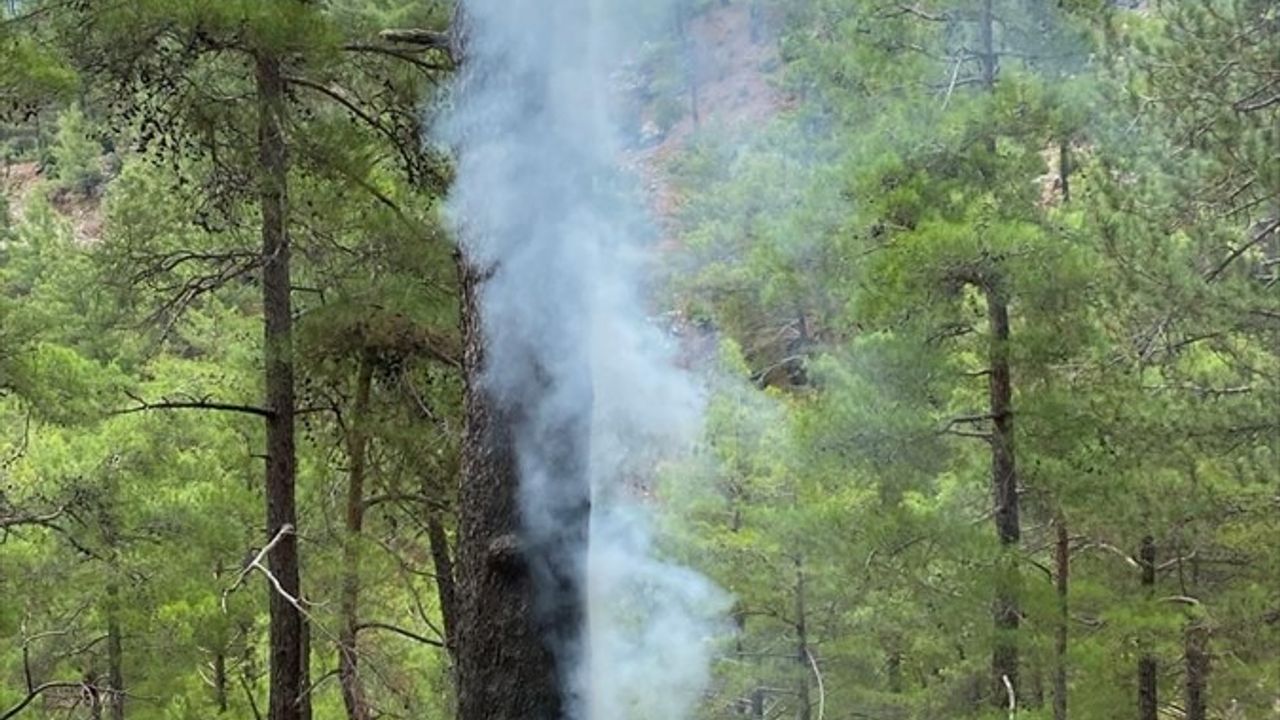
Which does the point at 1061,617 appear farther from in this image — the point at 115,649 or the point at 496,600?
the point at 115,649

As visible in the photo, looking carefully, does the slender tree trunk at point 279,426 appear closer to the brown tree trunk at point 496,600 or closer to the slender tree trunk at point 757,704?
the brown tree trunk at point 496,600

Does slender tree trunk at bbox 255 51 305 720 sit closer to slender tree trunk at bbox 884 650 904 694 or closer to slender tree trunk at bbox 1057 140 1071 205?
slender tree trunk at bbox 1057 140 1071 205

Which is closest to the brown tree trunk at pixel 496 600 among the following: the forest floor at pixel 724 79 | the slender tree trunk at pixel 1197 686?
the slender tree trunk at pixel 1197 686

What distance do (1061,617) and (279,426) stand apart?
245 inches

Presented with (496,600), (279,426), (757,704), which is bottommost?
(496,600)

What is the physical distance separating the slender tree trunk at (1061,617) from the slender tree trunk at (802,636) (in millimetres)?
2558

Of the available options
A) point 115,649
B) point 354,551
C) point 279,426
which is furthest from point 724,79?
point 279,426

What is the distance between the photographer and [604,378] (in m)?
5.47

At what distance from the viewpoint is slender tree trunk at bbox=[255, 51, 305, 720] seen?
6117 mm

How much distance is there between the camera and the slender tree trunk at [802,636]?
12.3m

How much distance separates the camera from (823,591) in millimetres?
12289

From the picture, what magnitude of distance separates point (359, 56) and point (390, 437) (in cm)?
227

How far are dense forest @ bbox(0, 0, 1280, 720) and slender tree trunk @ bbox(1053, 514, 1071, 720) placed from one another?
10cm

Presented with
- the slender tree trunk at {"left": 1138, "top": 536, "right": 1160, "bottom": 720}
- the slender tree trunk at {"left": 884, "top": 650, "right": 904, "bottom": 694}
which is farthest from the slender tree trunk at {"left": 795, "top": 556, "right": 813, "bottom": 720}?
the slender tree trunk at {"left": 1138, "top": 536, "right": 1160, "bottom": 720}
